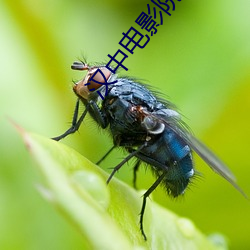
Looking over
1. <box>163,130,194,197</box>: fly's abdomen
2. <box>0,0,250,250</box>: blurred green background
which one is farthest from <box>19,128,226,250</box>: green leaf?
<box>0,0,250,250</box>: blurred green background

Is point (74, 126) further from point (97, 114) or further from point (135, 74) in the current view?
point (135, 74)

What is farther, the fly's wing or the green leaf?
the fly's wing

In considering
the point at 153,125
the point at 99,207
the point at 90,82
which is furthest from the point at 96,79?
the point at 99,207

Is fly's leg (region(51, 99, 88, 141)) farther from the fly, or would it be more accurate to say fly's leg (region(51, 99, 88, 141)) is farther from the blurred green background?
the blurred green background

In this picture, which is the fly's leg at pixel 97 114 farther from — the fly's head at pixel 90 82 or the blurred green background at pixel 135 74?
the blurred green background at pixel 135 74

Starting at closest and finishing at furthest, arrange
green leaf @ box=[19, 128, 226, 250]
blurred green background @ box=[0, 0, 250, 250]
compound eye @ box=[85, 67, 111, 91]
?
green leaf @ box=[19, 128, 226, 250]
compound eye @ box=[85, 67, 111, 91]
blurred green background @ box=[0, 0, 250, 250]

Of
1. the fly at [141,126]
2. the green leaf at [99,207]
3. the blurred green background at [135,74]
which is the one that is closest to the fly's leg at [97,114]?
the fly at [141,126]

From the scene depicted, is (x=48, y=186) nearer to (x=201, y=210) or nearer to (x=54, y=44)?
(x=201, y=210)
